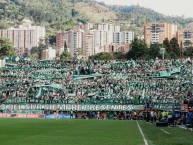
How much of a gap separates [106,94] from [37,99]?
9.63 m

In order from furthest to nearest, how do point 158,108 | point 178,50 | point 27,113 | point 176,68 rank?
point 178,50, point 176,68, point 27,113, point 158,108

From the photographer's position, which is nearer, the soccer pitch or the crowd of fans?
the soccer pitch

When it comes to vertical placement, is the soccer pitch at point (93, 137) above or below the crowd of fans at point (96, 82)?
below

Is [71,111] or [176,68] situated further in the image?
[176,68]

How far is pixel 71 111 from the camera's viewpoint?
6538cm

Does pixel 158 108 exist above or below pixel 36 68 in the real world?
below

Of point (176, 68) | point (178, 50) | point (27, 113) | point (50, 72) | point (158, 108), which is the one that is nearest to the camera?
point (158, 108)

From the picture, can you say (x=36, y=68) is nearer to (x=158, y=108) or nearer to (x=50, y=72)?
(x=50, y=72)

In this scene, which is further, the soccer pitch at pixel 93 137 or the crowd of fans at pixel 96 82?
the crowd of fans at pixel 96 82

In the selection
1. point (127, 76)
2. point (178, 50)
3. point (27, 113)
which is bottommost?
point (27, 113)

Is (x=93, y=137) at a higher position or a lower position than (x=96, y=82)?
lower

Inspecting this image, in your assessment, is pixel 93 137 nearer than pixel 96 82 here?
Yes

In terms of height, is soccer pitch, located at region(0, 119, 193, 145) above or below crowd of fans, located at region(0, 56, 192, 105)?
below

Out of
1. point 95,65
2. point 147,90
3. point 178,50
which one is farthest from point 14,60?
point 178,50
